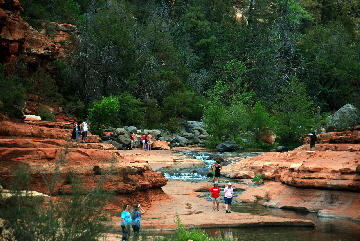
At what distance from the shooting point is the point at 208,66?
78.9 metres

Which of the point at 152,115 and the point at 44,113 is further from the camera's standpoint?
the point at 152,115

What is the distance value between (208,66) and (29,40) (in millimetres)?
36620

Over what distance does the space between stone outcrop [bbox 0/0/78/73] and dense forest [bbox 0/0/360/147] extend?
161 centimetres

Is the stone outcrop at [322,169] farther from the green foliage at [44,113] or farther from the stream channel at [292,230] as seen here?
the green foliage at [44,113]

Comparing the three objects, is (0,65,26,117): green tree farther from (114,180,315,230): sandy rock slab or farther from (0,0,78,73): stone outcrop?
(114,180,315,230): sandy rock slab

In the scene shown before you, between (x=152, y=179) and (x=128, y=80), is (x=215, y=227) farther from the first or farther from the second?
(x=128, y=80)

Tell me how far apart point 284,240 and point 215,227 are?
109 inches

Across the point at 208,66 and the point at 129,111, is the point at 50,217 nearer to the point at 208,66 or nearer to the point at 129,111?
the point at 129,111

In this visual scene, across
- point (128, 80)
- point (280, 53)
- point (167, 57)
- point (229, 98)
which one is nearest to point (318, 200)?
point (128, 80)

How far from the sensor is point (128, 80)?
56.8 meters

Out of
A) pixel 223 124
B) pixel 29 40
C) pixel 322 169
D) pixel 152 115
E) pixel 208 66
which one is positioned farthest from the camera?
pixel 208 66

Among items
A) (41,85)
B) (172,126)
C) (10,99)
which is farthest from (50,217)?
(172,126)

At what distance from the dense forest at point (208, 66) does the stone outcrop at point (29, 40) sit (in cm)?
161

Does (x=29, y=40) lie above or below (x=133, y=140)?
above
